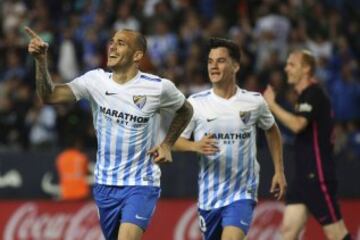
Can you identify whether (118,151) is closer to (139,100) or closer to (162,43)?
(139,100)

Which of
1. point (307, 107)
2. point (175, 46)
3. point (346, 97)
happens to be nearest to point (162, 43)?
point (175, 46)

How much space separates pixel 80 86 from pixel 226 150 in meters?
1.48

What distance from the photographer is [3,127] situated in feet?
53.1

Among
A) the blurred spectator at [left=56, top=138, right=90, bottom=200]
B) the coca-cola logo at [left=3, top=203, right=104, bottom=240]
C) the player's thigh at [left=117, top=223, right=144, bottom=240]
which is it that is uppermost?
the player's thigh at [left=117, top=223, right=144, bottom=240]

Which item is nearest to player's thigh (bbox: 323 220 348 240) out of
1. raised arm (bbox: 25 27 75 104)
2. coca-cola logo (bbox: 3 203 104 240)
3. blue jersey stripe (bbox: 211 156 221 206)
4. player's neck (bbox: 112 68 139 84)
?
blue jersey stripe (bbox: 211 156 221 206)

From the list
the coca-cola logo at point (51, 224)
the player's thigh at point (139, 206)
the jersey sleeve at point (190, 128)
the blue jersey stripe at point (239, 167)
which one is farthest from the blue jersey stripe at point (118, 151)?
the coca-cola logo at point (51, 224)

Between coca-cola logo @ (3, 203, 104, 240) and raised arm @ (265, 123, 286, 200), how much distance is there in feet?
13.3

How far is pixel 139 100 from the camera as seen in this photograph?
9164mm

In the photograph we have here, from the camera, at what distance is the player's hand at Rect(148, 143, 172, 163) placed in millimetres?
8984

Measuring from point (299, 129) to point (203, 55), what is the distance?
6.14m

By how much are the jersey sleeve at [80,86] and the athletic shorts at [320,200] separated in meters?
2.86

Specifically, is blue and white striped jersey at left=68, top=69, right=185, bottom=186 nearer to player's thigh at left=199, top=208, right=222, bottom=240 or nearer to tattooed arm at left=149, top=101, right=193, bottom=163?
Answer: tattooed arm at left=149, top=101, right=193, bottom=163

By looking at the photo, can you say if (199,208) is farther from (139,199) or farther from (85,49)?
(85,49)

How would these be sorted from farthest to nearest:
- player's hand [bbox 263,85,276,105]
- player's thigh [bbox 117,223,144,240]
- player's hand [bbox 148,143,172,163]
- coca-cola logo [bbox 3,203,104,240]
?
coca-cola logo [bbox 3,203,104,240] → player's hand [bbox 263,85,276,105] → player's hand [bbox 148,143,172,163] → player's thigh [bbox 117,223,144,240]
